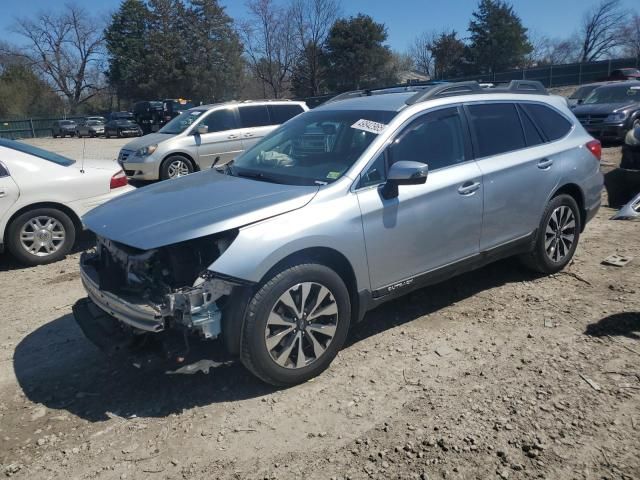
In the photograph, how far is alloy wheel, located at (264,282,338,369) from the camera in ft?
10.5

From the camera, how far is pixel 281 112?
40.0 ft

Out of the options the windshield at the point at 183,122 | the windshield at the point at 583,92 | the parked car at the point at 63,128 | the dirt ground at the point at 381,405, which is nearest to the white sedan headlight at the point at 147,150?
the windshield at the point at 183,122

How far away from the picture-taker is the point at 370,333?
4156 mm

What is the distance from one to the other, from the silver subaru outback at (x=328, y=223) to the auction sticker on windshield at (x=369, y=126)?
2 cm

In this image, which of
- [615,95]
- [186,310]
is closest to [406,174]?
[186,310]

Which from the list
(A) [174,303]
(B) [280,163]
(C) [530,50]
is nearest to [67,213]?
(B) [280,163]

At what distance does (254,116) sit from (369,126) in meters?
8.39

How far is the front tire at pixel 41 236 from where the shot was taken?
6.05 metres

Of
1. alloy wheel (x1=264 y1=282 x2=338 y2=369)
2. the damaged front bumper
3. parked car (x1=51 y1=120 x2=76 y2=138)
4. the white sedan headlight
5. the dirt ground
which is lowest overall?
the dirt ground

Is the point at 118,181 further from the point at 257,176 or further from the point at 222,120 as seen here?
the point at 222,120

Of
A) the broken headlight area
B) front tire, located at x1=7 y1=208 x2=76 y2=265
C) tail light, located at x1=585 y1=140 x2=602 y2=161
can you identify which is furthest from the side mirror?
front tire, located at x1=7 y1=208 x2=76 y2=265

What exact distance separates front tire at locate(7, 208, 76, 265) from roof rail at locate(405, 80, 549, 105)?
4.55m

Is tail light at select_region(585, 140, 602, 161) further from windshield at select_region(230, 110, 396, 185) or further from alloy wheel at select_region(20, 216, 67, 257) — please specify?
alloy wheel at select_region(20, 216, 67, 257)

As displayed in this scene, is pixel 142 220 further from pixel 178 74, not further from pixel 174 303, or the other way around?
pixel 178 74
